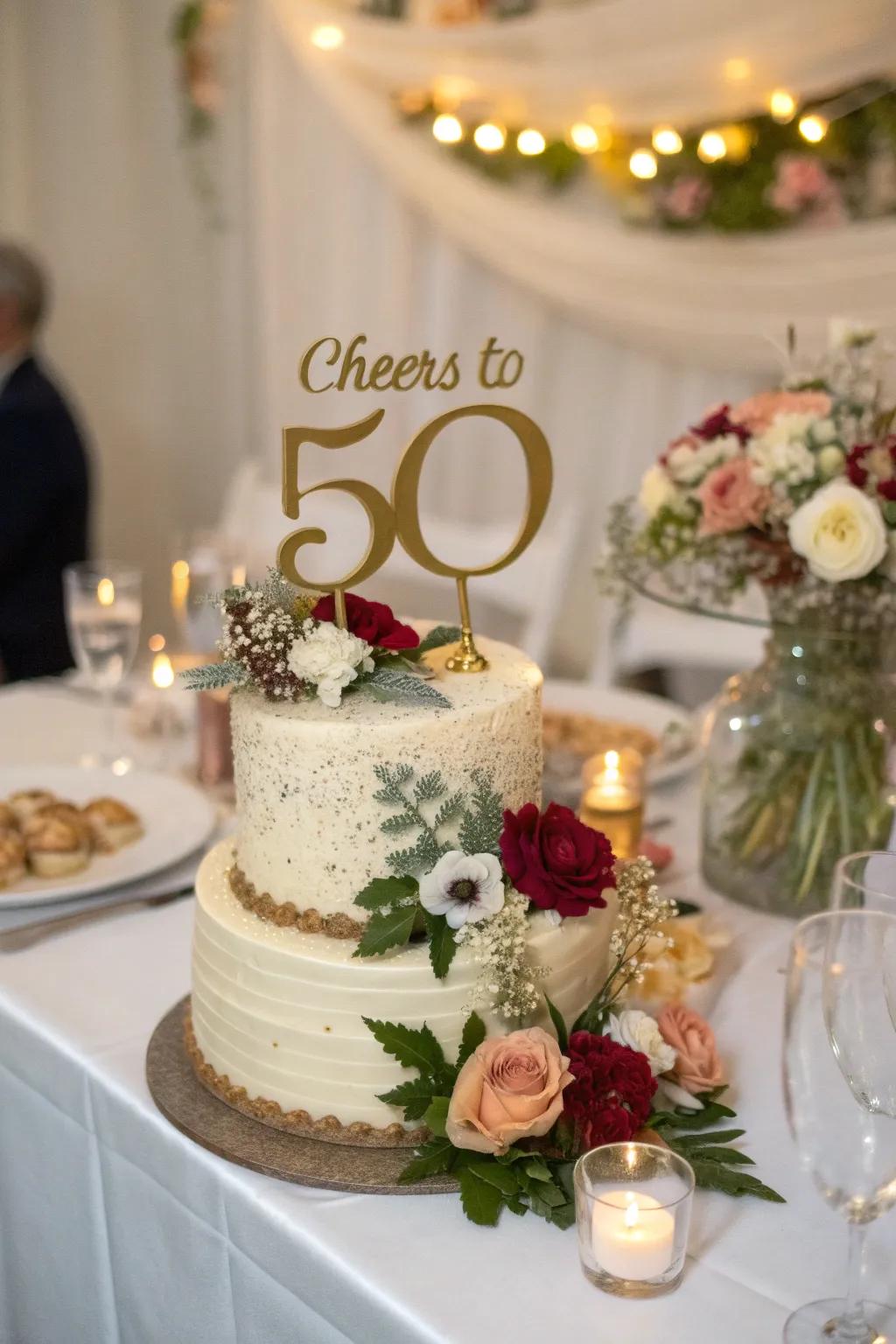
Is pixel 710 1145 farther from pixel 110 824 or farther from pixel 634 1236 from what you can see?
pixel 110 824

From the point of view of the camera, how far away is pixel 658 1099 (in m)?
1.12

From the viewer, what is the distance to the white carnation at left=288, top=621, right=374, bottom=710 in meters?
1.09

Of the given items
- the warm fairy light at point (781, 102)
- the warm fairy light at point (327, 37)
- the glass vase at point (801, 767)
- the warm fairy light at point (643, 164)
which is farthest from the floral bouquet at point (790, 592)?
the warm fairy light at point (327, 37)

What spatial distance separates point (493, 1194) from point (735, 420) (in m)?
0.88

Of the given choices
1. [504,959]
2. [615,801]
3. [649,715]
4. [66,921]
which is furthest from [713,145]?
[504,959]

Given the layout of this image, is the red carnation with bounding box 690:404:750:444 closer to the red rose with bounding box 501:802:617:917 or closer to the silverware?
the red rose with bounding box 501:802:617:917

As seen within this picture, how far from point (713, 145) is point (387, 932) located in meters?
2.24

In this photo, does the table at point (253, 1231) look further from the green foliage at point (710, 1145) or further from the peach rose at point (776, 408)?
the peach rose at point (776, 408)

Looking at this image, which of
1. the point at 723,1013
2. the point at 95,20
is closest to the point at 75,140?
the point at 95,20

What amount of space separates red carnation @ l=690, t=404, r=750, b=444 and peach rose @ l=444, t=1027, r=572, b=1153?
76cm

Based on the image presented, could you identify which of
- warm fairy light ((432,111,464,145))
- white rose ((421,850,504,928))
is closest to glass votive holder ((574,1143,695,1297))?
white rose ((421,850,504,928))

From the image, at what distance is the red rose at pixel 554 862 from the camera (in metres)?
1.06

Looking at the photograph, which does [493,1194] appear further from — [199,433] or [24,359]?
[199,433]

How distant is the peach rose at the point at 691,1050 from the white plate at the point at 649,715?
27.7 inches
